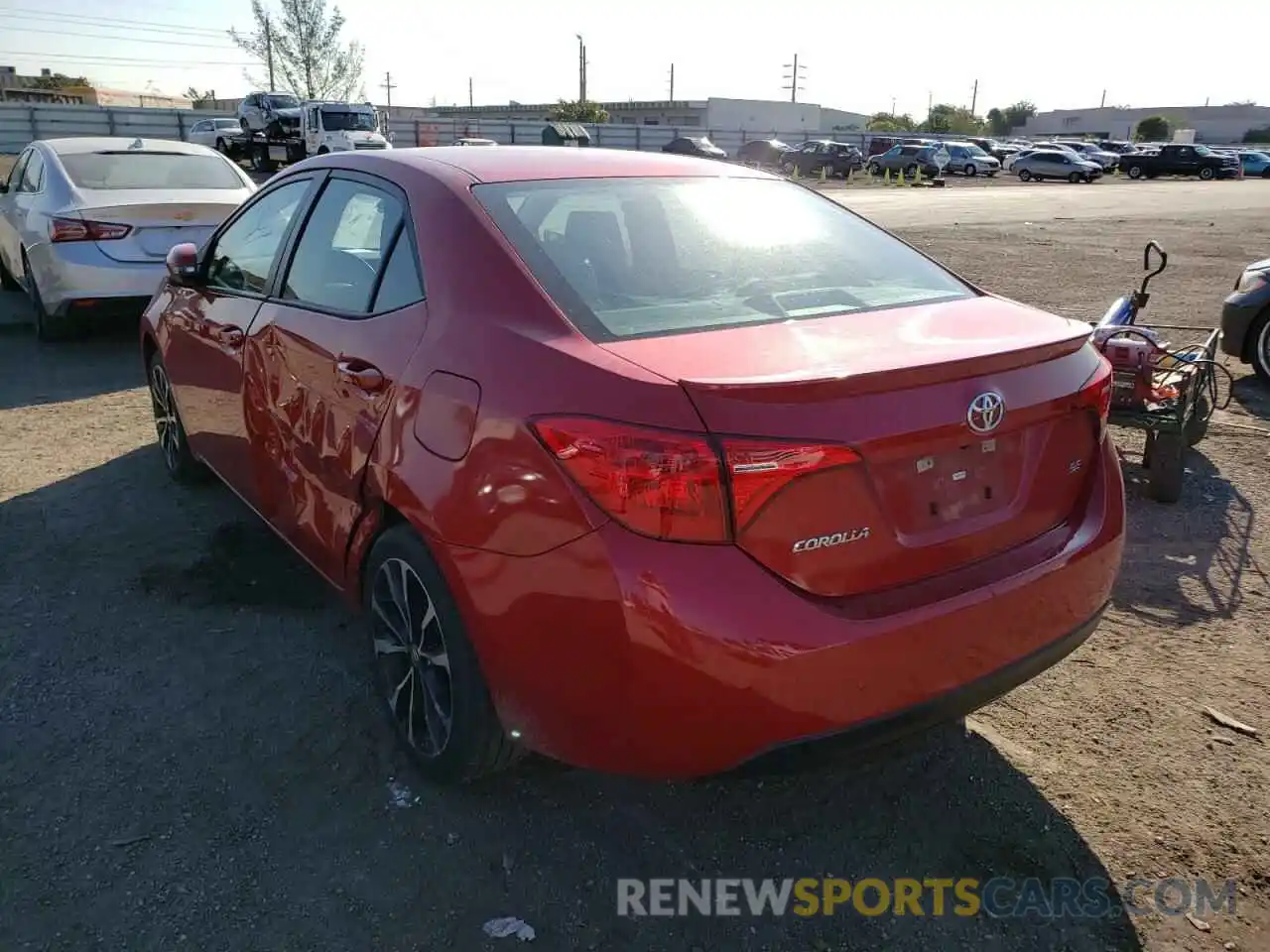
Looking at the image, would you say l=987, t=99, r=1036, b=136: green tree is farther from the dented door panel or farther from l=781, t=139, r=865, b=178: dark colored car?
the dented door panel

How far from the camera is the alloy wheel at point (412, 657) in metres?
2.66

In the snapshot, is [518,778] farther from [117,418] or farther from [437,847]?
[117,418]

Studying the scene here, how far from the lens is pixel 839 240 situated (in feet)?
10.3

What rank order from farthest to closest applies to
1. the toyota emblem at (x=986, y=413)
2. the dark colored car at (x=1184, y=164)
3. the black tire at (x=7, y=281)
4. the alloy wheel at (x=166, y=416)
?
1. the dark colored car at (x=1184, y=164)
2. the black tire at (x=7, y=281)
3. the alloy wheel at (x=166, y=416)
4. the toyota emblem at (x=986, y=413)

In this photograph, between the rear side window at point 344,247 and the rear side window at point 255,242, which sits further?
the rear side window at point 255,242

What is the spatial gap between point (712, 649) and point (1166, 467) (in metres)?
3.78

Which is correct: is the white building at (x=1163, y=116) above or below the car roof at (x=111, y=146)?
above

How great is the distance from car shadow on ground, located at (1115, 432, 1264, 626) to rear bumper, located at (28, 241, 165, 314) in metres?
6.90

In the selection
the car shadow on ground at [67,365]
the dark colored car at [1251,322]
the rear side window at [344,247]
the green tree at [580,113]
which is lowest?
the car shadow on ground at [67,365]

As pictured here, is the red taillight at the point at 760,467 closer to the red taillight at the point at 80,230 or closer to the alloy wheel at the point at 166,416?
the alloy wheel at the point at 166,416

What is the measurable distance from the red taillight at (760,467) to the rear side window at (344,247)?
1.43 meters

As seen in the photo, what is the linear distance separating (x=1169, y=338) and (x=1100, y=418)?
7131 millimetres

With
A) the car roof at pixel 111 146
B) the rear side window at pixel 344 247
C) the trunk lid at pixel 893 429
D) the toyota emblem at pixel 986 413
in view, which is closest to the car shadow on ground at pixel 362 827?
the trunk lid at pixel 893 429

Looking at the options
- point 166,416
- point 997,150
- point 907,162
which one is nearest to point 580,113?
point 997,150
